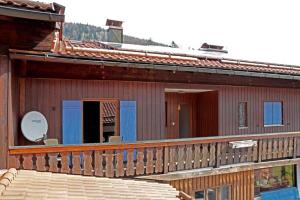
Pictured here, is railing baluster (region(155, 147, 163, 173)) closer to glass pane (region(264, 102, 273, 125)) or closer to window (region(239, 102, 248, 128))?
window (region(239, 102, 248, 128))

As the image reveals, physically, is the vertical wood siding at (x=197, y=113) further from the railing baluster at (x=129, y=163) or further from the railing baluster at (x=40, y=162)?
the railing baluster at (x=40, y=162)

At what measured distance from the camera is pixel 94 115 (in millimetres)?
11359

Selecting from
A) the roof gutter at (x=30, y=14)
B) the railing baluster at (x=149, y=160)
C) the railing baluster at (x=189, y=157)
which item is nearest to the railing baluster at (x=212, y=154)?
the railing baluster at (x=189, y=157)

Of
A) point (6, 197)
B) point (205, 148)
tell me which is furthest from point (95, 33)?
point (6, 197)

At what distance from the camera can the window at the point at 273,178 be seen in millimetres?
14234

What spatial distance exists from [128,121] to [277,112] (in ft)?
25.4

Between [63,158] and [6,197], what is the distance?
10.3 ft

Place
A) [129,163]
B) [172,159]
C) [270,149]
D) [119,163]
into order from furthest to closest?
[270,149] → [172,159] → [129,163] → [119,163]

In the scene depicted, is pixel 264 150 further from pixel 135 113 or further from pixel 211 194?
pixel 135 113

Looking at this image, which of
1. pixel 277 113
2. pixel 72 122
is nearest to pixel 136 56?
pixel 72 122

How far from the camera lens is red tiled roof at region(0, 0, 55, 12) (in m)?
6.94

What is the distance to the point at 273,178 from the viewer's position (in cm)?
1486

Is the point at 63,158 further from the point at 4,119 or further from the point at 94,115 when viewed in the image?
the point at 94,115

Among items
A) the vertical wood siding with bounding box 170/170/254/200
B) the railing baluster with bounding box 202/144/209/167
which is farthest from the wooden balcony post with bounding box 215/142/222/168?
the vertical wood siding with bounding box 170/170/254/200
